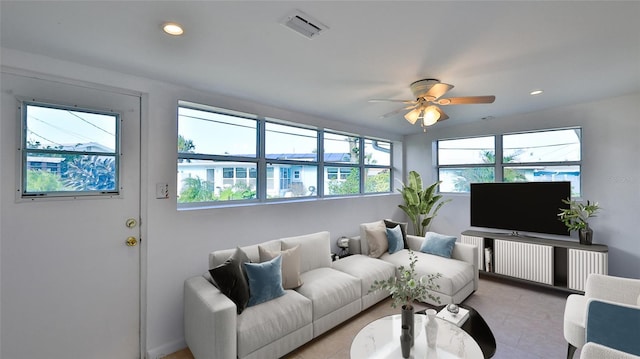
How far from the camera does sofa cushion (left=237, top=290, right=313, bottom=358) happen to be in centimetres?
200

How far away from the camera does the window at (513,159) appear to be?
3.84 m

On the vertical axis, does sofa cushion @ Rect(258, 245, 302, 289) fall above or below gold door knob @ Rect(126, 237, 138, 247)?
below

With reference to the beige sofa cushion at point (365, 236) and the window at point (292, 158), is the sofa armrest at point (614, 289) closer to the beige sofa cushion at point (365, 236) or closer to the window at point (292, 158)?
the beige sofa cushion at point (365, 236)

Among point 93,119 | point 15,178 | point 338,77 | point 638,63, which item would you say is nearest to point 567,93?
point 638,63

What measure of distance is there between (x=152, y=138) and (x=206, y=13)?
148 centimetres

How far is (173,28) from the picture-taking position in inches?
64.5

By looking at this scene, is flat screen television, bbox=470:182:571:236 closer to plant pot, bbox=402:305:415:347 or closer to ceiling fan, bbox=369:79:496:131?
ceiling fan, bbox=369:79:496:131

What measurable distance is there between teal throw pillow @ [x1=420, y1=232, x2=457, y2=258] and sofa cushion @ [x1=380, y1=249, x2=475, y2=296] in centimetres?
8

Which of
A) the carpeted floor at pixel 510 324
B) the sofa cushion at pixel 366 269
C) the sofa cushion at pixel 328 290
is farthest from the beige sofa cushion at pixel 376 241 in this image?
the sofa cushion at pixel 328 290

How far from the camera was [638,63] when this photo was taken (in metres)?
2.30

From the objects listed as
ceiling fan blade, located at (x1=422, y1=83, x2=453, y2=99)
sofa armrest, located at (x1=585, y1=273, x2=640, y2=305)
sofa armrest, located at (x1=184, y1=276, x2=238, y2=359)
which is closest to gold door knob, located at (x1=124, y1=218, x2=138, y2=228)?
sofa armrest, located at (x1=184, y1=276, x2=238, y2=359)

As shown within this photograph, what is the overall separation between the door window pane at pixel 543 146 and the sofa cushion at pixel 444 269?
215 cm

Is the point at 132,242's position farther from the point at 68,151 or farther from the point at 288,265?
the point at 288,265

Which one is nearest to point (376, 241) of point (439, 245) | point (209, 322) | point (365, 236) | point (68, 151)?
point (365, 236)
